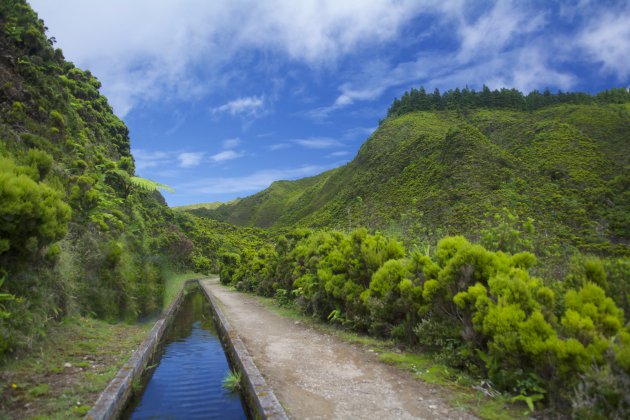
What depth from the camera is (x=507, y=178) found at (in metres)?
53.1

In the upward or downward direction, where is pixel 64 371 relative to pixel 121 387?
upward

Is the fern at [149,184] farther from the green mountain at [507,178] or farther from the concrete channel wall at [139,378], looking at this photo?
the green mountain at [507,178]

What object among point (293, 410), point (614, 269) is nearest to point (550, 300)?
point (614, 269)

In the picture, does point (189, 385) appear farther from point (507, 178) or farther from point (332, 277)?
point (507, 178)

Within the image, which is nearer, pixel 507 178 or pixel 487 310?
pixel 487 310

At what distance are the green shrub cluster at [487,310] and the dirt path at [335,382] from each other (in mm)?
943

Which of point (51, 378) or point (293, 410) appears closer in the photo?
point (293, 410)

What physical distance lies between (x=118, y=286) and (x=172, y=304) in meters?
6.18

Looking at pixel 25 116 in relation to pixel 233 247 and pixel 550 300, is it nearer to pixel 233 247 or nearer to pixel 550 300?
pixel 550 300

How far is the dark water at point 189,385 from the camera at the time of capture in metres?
6.68

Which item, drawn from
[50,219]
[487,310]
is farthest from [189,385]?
[487,310]

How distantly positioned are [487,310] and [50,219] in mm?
6741

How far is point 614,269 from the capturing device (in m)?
5.41

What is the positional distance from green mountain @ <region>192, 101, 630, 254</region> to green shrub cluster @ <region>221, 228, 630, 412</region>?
658 inches
